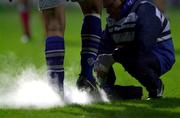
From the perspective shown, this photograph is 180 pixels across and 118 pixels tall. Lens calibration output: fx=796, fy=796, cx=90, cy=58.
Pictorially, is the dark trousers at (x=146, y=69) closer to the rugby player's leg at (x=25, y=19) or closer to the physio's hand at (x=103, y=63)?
the physio's hand at (x=103, y=63)

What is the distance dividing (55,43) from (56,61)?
130mm

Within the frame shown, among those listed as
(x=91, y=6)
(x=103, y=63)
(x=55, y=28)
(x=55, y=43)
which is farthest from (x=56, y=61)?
(x=91, y=6)

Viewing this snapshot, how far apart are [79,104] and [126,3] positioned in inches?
37.5

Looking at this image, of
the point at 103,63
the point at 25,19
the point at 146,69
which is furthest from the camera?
the point at 25,19

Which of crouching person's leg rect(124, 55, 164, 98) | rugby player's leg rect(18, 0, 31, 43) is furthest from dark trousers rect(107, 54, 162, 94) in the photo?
rugby player's leg rect(18, 0, 31, 43)

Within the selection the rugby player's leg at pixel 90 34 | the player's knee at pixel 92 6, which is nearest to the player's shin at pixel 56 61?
the rugby player's leg at pixel 90 34

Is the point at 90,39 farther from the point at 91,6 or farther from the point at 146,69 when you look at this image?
the point at 146,69

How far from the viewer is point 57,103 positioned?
18.7 feet

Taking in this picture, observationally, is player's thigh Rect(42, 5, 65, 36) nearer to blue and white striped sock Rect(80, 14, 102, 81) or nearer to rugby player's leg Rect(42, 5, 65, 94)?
rugby player's leg Rect(42, 5, 65, 94)

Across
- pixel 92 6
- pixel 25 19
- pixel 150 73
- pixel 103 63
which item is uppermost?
pixel 25 19

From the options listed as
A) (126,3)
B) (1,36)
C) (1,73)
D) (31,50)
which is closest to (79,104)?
(126,3)

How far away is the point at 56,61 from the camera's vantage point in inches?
226

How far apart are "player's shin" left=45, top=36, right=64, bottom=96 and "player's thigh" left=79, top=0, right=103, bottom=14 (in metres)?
0.49

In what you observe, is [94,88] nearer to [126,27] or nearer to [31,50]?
[126,27]
